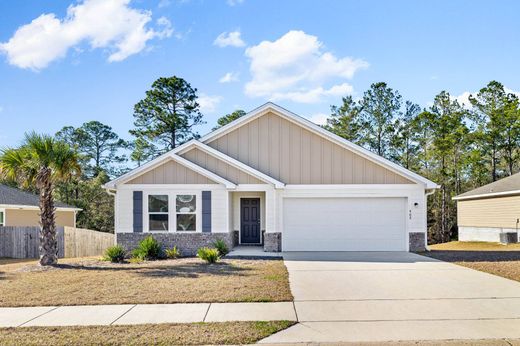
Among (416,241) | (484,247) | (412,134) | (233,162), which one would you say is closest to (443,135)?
(412,134)

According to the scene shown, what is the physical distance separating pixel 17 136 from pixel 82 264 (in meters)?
4.56

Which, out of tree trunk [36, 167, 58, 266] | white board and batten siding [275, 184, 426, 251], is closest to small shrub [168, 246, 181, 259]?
tree trunk [36, 167, 58, 266]

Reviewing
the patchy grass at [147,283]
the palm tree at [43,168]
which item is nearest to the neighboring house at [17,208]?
the palm tree at [43,168]

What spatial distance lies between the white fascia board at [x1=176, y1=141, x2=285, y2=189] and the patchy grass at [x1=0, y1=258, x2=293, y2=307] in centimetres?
361

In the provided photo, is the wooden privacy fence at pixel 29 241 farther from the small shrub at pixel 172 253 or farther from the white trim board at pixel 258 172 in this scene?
the small shrub at pixel 172 253

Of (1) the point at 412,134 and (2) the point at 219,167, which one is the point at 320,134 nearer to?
(2) the point at 219,167

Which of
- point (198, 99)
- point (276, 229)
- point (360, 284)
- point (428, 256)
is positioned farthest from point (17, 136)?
point (198, 99)

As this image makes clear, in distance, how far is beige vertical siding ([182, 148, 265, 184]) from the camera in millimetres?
16828

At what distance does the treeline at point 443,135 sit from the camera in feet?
116

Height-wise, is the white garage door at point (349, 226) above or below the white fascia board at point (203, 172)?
below

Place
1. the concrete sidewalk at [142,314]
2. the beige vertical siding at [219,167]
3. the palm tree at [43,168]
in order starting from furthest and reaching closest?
1. the beige vertical siding at [219,167]
2. the palm tree at [43,168]
3. the concrete sidewalk at [142,314]

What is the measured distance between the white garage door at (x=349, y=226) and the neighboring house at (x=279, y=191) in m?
0.04

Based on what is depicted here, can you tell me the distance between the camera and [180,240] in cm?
1595

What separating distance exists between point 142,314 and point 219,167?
1005 centimetres
